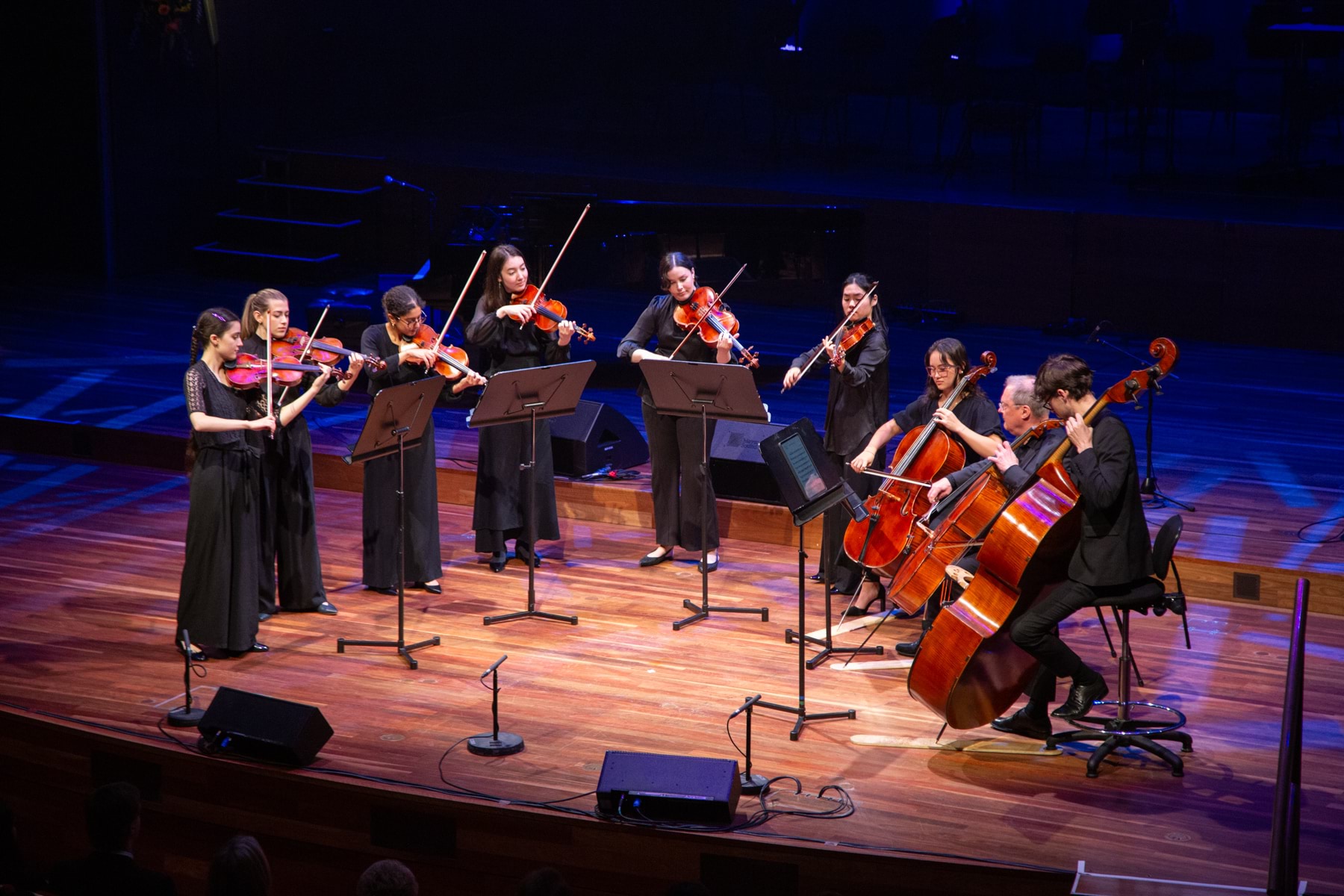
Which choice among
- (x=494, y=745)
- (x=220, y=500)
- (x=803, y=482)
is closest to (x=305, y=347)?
(x=220, y=500)

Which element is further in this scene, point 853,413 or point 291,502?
point 853,413

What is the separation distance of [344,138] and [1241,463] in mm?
8774

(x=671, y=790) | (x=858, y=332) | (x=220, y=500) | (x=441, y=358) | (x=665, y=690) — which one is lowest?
(x=665, y=690)

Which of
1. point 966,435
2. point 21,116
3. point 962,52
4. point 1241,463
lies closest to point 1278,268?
point 1241,463

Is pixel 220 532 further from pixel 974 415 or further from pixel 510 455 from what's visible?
pixel 974 415

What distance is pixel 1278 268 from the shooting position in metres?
9.88

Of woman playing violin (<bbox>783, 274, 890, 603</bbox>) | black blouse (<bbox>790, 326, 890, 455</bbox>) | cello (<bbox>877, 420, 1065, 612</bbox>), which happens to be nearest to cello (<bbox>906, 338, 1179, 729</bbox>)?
cello (<bbox>877, 420, 1065, 612</bbox>)

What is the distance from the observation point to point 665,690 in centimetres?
555

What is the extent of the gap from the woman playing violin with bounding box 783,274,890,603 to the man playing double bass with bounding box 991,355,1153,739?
1379 millimetres

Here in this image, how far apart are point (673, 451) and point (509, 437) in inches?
29.5

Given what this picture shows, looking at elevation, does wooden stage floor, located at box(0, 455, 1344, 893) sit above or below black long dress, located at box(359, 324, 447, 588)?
below

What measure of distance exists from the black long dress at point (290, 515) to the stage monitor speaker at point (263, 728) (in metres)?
1.33

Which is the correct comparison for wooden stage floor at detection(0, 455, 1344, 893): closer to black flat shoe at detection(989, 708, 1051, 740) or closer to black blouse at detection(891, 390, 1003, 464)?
black flat shoe at detection(989, 708, 1051, 740)

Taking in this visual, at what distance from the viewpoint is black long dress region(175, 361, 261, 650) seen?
5.71 m
